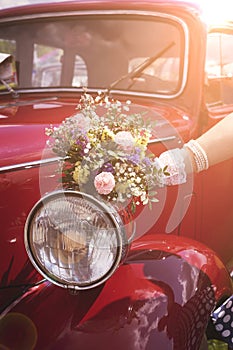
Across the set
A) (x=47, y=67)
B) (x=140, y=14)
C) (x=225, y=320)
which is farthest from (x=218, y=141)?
(x=47, y=67)

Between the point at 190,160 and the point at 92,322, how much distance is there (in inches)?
21.9

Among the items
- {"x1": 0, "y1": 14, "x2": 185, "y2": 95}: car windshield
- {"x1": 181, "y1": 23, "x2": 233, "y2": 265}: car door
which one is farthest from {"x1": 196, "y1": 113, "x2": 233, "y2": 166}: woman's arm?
{"x1": 0, "y1": 14, "x2": 185, "y2": 95}: car windshield

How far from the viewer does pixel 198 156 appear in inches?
58.5

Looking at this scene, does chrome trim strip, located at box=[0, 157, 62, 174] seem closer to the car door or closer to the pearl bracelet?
the pearl bracelet

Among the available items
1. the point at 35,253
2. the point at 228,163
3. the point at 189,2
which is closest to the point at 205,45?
the point at 189,2

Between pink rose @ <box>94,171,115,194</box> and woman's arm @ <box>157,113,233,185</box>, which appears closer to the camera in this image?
pink rose @ <box>94,171,115,194</box>

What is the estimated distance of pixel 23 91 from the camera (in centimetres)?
232

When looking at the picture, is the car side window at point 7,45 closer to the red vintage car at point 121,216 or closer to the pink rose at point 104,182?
the red vintage car at point 121,216

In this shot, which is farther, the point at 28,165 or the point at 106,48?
the point at 106,48

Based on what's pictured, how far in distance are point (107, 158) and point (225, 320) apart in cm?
62

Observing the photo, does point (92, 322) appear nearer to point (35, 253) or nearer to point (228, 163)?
point (35, 253)

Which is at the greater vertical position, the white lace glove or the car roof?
the car roof

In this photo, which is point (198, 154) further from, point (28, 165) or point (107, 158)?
point (28, 165)

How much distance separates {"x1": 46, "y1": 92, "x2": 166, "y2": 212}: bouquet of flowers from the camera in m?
1.22
